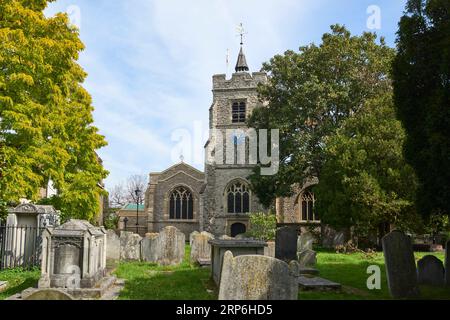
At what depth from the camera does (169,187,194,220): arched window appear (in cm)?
3753

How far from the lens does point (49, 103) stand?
13.8 meters

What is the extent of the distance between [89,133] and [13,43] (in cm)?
747

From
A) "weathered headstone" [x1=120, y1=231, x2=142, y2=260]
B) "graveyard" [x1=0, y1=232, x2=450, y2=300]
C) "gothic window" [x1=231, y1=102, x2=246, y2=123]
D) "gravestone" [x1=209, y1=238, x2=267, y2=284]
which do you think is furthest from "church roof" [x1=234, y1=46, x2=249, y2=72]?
"gravestone" [x1=209, y1=238, x2=267, y2=284]

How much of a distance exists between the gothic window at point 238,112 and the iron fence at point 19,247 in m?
23.1

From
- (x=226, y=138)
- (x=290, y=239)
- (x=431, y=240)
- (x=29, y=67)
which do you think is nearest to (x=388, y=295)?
(x=290, y=239)

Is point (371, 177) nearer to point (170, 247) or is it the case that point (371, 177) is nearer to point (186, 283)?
point (170, 247)

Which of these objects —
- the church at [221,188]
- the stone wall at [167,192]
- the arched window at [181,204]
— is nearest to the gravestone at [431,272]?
the church at [221,188]

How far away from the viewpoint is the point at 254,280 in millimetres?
6125

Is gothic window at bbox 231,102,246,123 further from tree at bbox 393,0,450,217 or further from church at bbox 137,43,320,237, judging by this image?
tree at bbox 393,0,450,217

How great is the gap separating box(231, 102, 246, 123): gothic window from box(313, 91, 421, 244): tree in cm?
1321

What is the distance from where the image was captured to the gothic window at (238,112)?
3575cm

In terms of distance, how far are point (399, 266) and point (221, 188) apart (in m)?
25.5

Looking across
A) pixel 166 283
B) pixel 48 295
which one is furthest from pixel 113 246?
pixel 48 295
